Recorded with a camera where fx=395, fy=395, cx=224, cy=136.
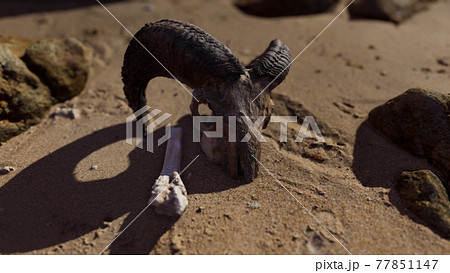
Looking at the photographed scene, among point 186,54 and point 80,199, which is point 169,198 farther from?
point 186,54

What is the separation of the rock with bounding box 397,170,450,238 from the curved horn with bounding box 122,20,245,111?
80.6 inches

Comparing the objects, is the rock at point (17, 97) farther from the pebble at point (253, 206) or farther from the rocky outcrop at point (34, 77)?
the pebble at point (253, 206)

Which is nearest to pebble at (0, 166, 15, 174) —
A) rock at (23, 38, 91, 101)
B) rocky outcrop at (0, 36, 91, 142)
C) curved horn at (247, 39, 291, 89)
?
rocky outcrop at (0, 36, 91, 142)

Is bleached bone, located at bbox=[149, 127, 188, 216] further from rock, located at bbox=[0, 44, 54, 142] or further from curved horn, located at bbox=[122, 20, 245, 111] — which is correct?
rock, located at bbox=[0, 44, 54, 142]

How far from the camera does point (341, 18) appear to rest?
8195mm

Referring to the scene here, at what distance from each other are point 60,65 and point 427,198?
509cm

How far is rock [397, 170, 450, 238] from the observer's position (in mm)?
3666

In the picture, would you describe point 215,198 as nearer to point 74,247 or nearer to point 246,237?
point 246,237

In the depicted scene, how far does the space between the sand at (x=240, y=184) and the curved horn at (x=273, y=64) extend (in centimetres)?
99

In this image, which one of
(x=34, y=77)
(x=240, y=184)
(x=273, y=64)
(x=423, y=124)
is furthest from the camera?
(x=34, y=77)

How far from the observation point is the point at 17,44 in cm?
595

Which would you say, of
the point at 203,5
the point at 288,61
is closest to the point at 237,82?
the point at 288,61

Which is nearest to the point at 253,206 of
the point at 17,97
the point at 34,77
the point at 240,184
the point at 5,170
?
the point at 240,184
